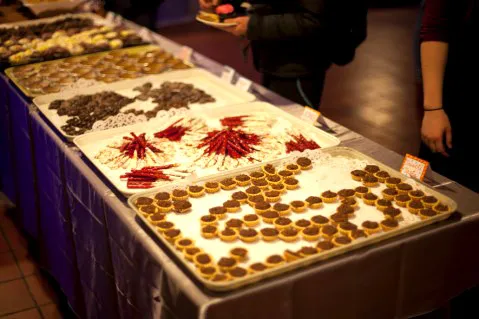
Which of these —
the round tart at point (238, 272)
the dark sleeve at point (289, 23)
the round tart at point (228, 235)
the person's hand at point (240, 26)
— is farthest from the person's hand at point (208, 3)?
the round tart at point (238, 272)

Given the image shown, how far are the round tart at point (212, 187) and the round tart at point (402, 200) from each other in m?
0.59

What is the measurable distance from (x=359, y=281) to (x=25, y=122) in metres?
1.94

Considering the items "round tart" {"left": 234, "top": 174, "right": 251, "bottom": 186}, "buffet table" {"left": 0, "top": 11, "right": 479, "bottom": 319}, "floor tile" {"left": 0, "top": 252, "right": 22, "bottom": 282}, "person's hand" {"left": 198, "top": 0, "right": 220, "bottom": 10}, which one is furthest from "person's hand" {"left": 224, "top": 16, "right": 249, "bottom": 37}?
"floor tile" {"left": 0, "top": 252, "right": 22, "bottom": 282}

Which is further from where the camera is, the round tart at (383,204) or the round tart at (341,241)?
the round tart at (383,204)

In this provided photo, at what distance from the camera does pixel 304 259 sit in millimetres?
1613

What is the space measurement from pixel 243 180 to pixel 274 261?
20.7 inches

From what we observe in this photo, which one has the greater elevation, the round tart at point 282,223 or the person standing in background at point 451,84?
the person standing in background at point 451,84

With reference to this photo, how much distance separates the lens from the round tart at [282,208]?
76.0 inches

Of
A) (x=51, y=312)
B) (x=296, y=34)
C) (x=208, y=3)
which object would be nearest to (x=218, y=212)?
(x=296, y=34)

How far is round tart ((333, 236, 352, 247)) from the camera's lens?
1709 mm

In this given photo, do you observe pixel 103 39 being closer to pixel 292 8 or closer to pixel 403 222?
pixel 292 8

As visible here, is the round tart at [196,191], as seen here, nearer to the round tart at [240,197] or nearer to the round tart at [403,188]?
the round tart at [240,197]

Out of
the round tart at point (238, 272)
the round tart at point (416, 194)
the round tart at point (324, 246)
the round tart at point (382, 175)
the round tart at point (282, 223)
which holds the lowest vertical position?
the round tart at point (282, 223)

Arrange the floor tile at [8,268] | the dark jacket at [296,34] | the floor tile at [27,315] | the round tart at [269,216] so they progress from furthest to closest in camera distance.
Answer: the floor tile at [8,268] < the floor tile at [27,315] < the dark jacket at [296,34] < the round tart at [269,216]
